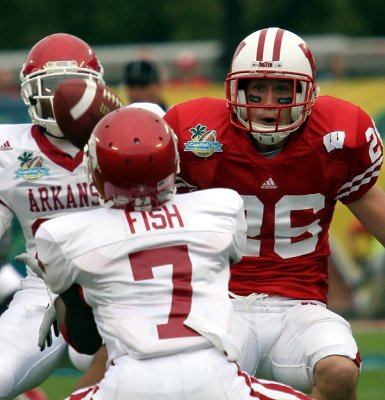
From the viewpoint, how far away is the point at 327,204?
16.6ft

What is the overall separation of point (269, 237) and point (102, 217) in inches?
45.3

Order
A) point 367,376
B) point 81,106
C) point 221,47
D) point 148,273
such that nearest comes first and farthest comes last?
point 148,273, point 81,106, point 367,376, point 221,47

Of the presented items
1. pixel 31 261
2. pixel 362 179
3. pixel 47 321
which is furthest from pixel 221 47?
pixel 47 321

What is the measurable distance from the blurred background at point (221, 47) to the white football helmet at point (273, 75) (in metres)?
3.13

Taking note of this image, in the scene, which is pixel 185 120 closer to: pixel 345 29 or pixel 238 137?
pixel 238 137

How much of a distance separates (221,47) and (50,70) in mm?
9589

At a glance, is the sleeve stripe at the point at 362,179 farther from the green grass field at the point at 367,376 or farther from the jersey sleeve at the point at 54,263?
the green grass field at the point at 367,376

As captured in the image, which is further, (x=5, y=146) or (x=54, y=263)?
(x=5, y=146)

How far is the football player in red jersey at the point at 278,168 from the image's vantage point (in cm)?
492

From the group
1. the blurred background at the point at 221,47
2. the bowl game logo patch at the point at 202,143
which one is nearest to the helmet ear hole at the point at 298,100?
the bowl game logo patch at the point at 202,143

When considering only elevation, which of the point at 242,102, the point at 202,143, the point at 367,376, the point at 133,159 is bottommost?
the point at 367,376

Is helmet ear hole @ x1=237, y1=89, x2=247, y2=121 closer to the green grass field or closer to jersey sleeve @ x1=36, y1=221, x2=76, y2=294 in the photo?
jersey sleeve @ x1=36, y1=221, x2=76, y2=294

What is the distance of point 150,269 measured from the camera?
12.9 feet

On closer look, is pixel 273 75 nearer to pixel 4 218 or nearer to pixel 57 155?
Result: pixel 57 155
